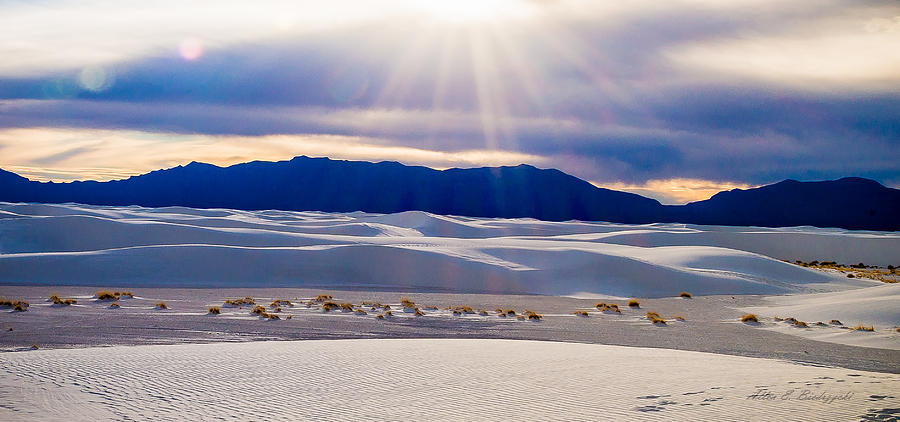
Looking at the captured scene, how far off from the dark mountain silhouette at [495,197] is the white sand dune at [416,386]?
491 feet

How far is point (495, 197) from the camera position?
598 ft

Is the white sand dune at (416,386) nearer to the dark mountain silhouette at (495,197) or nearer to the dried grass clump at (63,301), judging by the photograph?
the dried grass clump at (63,301)

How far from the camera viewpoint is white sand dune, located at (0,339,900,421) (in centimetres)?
757

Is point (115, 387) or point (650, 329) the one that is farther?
point (650, 329)

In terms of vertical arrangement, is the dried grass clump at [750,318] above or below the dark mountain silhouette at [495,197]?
below

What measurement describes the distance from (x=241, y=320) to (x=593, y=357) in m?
9.20

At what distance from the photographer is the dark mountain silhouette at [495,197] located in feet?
507

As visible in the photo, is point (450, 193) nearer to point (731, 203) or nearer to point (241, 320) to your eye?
point (731, 203)

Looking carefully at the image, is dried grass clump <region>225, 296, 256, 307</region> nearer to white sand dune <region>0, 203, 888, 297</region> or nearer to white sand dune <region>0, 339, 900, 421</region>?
white sand dune <region>0, 203, 888, 297</region>

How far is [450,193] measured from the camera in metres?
185

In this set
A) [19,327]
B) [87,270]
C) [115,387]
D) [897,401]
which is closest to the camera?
[897,401]

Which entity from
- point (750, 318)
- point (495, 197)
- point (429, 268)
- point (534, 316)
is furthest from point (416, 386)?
point (495, 197)

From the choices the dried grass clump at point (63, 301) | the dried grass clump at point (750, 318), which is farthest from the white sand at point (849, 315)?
the dried grass clump at point (63, 301)

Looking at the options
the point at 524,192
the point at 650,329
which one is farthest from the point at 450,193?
the point at 650,329
